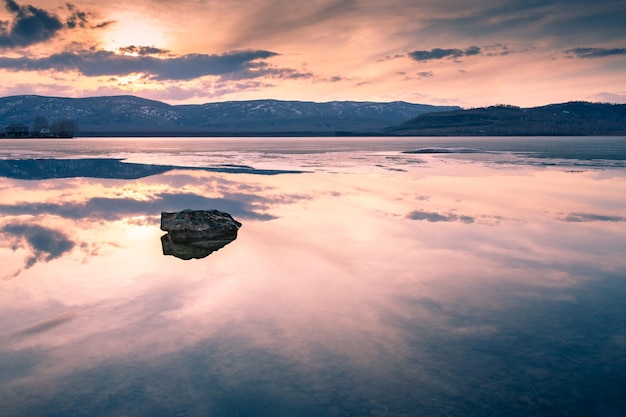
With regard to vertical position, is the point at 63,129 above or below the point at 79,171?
above

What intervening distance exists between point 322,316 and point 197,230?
26.3 ft

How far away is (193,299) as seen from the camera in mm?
9500

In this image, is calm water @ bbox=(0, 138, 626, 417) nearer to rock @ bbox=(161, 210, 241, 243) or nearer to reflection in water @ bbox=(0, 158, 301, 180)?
rock @ bbox=(161, 210, 241, 243)

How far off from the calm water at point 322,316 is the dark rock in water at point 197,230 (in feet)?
1.75

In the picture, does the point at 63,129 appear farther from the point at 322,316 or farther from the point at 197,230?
the point at 322,316

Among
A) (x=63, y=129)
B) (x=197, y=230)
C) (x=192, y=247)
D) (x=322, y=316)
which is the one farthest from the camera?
(x=63, y=129)

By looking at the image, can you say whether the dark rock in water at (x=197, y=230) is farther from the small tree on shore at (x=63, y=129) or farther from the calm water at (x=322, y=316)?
the small tree on shore at (x=63, y=129)

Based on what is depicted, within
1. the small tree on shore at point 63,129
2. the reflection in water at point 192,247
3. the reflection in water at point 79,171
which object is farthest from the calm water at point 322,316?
the small tree on shore at point 63,129

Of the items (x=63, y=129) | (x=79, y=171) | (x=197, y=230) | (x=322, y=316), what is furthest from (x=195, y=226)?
(x=63, y=129)

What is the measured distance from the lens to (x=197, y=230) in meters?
15.4

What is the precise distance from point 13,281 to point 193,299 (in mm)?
4672

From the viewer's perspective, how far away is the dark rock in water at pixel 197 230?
15.0m

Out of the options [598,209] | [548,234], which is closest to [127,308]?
[548,234]

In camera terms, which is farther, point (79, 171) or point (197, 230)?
point (79, 171)
